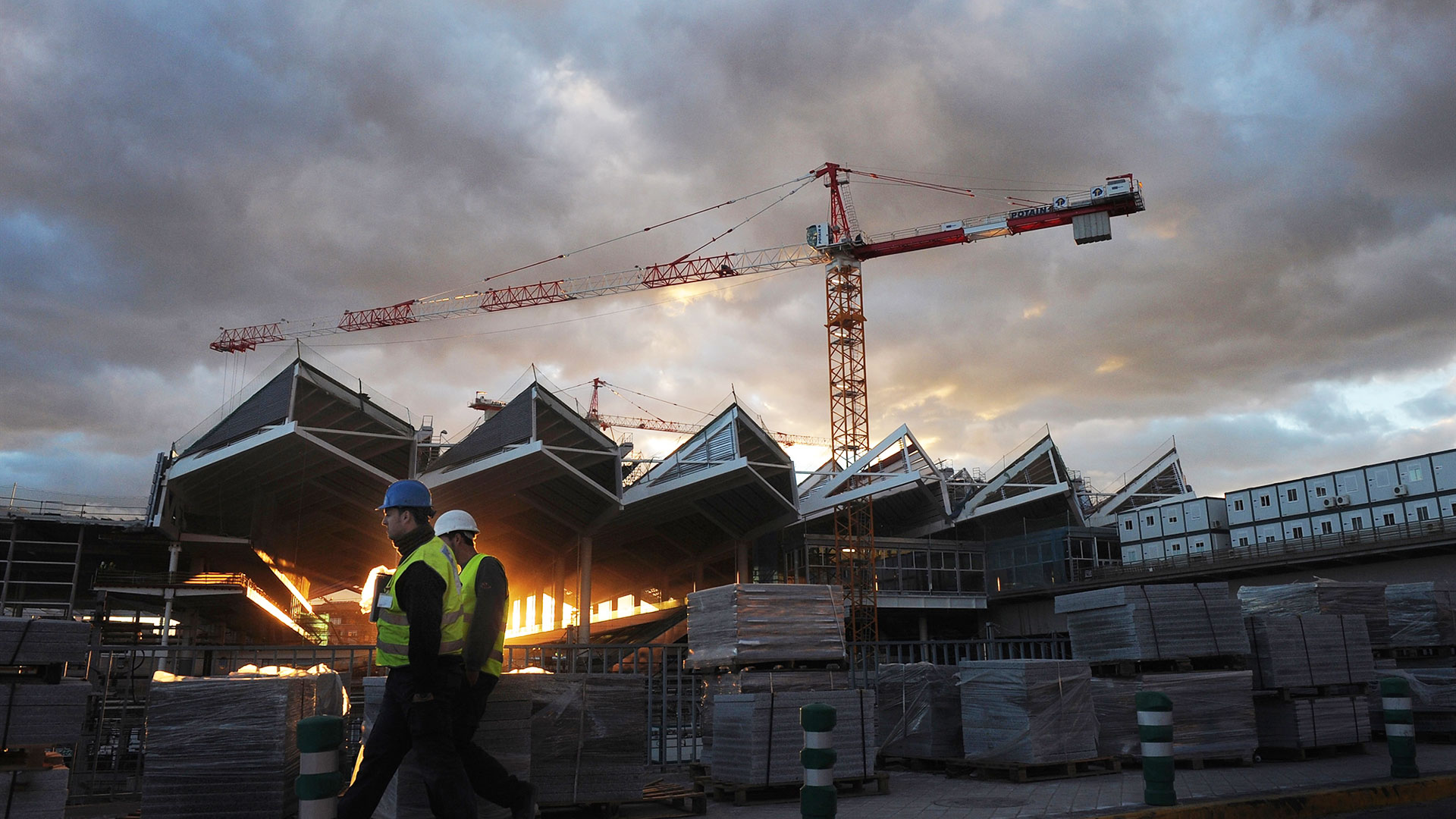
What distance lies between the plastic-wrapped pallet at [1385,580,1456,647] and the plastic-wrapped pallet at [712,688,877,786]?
26.1ft

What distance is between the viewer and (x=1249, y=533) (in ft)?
130

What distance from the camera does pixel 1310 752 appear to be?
9.84 m

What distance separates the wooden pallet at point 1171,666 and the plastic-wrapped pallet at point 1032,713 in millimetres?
692

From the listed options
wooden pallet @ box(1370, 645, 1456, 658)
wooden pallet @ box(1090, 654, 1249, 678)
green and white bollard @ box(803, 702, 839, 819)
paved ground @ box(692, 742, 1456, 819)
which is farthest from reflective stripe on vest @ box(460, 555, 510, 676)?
wooden pallet @ box(1370, 645, 1456, 658)

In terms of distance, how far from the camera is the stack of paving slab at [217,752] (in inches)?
218

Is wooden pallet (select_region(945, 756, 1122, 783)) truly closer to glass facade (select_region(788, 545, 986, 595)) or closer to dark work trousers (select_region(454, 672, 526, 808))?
dark work trousers (select_region(454, 672, 526, 808))

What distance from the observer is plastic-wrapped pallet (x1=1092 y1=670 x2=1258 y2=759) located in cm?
Result: 902

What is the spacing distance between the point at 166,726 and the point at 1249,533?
42.6 metres

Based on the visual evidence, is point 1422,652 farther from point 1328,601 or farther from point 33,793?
point 33,793

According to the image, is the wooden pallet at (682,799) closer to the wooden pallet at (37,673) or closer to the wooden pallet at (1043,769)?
the wooden pallet at (1043,769)

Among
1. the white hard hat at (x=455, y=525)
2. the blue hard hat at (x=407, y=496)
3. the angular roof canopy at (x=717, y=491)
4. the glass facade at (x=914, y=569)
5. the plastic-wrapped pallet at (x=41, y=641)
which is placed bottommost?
the plastic-wrapped pallet at (x=41, y=641)

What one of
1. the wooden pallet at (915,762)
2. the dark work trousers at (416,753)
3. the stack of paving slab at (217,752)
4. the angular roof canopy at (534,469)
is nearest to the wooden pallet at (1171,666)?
the wooden pallet at (915,762)

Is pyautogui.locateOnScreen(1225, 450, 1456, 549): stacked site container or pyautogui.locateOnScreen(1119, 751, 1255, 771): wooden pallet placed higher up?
pyautogui.locateOnScreen(1225, 450, 1456, 549): stacked site container

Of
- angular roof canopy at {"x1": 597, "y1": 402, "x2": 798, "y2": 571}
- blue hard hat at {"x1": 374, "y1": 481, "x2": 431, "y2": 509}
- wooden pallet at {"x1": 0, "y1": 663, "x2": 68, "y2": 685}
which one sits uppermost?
angular roof canopy at {"x1": 597, "y1": 402, "x2": 798, "y2": 571}
